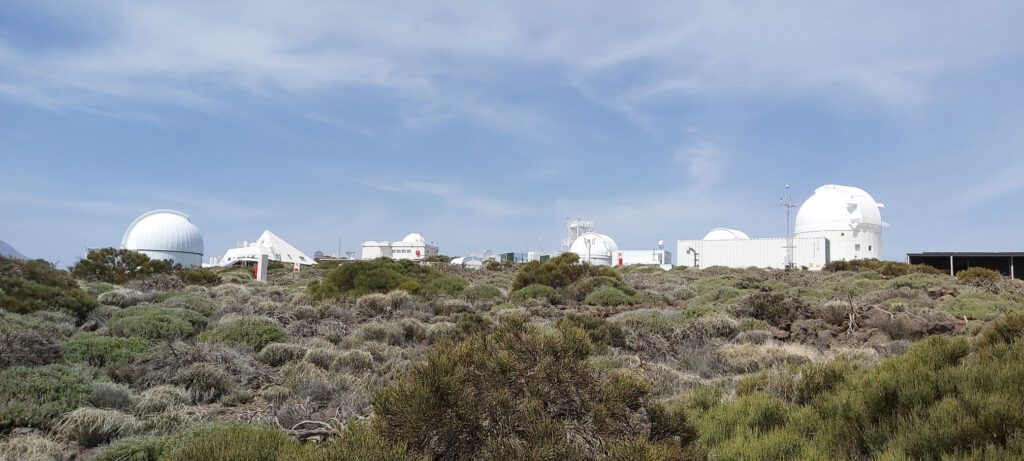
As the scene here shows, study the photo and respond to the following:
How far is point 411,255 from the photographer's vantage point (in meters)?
69.1

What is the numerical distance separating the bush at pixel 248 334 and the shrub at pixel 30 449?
389cm

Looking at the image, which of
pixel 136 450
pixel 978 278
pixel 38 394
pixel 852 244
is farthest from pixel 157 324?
pixel 852 244

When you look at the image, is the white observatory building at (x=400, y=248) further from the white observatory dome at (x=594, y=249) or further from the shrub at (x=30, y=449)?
the shrub at (x=30, y=449)

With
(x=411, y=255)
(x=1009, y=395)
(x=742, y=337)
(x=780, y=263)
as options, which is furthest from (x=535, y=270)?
(x=411, y=255)

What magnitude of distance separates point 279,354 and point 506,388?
527 cm

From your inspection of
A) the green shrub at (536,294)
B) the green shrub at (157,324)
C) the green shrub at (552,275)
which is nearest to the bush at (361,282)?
the green shrub at (536,294)

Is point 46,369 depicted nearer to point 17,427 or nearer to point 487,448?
point 17,427

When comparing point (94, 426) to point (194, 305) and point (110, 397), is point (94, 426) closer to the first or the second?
point (110, 397)

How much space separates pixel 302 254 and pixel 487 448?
174ft

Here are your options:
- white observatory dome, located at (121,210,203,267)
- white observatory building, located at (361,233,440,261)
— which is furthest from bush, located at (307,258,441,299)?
white observatory building, located at (361,233,440,261)

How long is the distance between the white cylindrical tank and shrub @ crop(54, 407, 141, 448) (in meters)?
45.6

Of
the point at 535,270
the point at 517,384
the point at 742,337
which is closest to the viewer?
the point at 517,384

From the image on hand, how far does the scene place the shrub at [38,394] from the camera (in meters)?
4.64

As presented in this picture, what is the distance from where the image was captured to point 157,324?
9141mm
